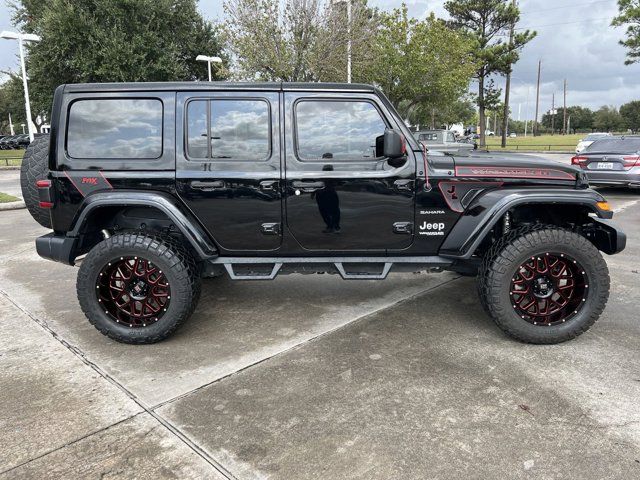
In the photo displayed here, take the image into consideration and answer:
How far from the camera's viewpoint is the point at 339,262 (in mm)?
3758

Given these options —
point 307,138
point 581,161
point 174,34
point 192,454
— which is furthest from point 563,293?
point 174,34

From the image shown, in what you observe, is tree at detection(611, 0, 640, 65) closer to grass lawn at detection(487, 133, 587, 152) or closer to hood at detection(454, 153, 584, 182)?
grass lawn at detection(487, 133, 587, 152)

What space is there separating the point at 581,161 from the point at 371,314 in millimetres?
9647

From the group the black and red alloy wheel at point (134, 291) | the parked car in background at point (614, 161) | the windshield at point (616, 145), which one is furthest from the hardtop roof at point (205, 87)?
the windshield at point (616, 145)

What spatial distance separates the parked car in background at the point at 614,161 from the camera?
10750mm

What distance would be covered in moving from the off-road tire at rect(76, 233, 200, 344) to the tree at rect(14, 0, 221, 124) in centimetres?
1960

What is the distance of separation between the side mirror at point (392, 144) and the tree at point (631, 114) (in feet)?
320

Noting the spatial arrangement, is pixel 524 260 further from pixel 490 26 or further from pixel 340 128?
pixel 490 26

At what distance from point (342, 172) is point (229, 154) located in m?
0.86

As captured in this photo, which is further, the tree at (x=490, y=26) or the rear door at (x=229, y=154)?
the tree at (x=490, y=26)

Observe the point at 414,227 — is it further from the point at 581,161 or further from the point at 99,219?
the point at 581,161

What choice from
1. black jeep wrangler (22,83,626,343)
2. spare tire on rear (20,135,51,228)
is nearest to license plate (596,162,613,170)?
black jeep wrangler (22,83,626,343)

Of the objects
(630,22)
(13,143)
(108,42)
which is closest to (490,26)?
(630,22)

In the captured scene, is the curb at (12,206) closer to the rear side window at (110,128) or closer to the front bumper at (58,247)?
the front bumper at (58,247)
